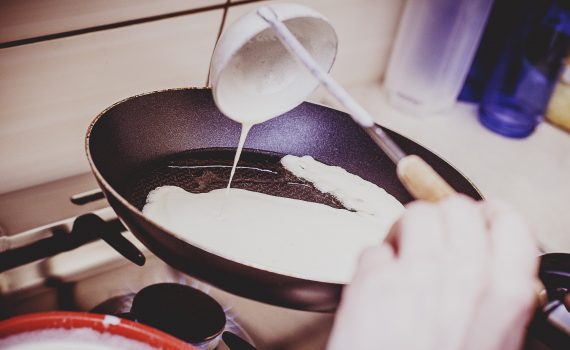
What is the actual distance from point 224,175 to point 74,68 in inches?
9.7

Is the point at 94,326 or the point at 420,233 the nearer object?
the point at 420,233

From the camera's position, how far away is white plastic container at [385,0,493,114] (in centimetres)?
94

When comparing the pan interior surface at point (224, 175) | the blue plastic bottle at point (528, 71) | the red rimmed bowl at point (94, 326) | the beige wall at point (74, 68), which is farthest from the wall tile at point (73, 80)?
the blue plastic bottle at point (528, 71)

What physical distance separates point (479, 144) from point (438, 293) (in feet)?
2.45

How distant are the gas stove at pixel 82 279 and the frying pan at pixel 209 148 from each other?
0.10 metres

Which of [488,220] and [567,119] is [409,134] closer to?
[567,119]

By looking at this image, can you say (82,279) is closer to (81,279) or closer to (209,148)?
(81,279)

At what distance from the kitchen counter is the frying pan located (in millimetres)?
201

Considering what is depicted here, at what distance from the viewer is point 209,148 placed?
77cm

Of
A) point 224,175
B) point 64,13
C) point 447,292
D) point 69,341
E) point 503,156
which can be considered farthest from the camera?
point 503,156

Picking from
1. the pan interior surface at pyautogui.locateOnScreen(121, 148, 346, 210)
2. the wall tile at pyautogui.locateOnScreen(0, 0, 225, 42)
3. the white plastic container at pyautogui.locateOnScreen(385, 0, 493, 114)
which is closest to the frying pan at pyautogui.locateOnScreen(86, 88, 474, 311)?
the pan interior surface at pyautogui.locateOnScreen(121, 148, 346, 210)

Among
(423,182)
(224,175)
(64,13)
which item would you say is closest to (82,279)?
(224,175)

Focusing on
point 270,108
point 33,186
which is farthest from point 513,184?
point 33,186

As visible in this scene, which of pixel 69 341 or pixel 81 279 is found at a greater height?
pixel 69 341
